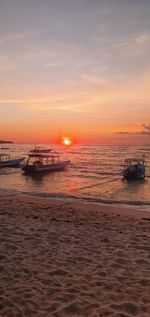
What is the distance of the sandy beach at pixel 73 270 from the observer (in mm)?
5035

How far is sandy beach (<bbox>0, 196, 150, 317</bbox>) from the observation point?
5035 mm

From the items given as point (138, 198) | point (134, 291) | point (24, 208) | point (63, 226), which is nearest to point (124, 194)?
point (138, 198)

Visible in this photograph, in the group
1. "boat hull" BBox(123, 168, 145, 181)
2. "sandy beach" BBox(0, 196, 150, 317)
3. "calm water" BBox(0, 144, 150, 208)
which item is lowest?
"calm water" BBox(0, 144, 150, 208)

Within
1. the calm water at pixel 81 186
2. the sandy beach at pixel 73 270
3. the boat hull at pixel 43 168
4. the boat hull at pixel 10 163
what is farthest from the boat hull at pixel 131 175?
the boat hull at pixel 10 163

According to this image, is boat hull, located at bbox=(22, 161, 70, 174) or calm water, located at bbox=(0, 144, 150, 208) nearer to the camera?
calm water, located at bbox=(0, 144, 150, 208)

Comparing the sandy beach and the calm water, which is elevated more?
the sandy beach

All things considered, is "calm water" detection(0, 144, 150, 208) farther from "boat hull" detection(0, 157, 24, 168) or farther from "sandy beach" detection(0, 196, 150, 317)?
"sandy beach" detection(0, 196, 150, 317)

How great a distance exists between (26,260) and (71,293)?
1.77 metres

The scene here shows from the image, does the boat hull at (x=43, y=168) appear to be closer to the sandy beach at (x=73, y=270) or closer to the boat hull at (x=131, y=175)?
the boat hull at (x=131, y=175)

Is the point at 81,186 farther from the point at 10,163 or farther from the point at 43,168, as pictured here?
the point at 10,163

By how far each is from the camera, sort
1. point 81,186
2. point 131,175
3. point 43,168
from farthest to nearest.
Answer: point 43,168 → point 131,175 → point 81,186

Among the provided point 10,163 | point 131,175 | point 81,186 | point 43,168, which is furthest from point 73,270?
point 10,163

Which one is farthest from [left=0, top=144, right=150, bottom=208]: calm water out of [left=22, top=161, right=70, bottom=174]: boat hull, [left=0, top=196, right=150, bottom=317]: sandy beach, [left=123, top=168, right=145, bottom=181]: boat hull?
[left=0, top=196, right=150, bottom=317]: sandy beach

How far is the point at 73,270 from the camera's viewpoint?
6.48 m
